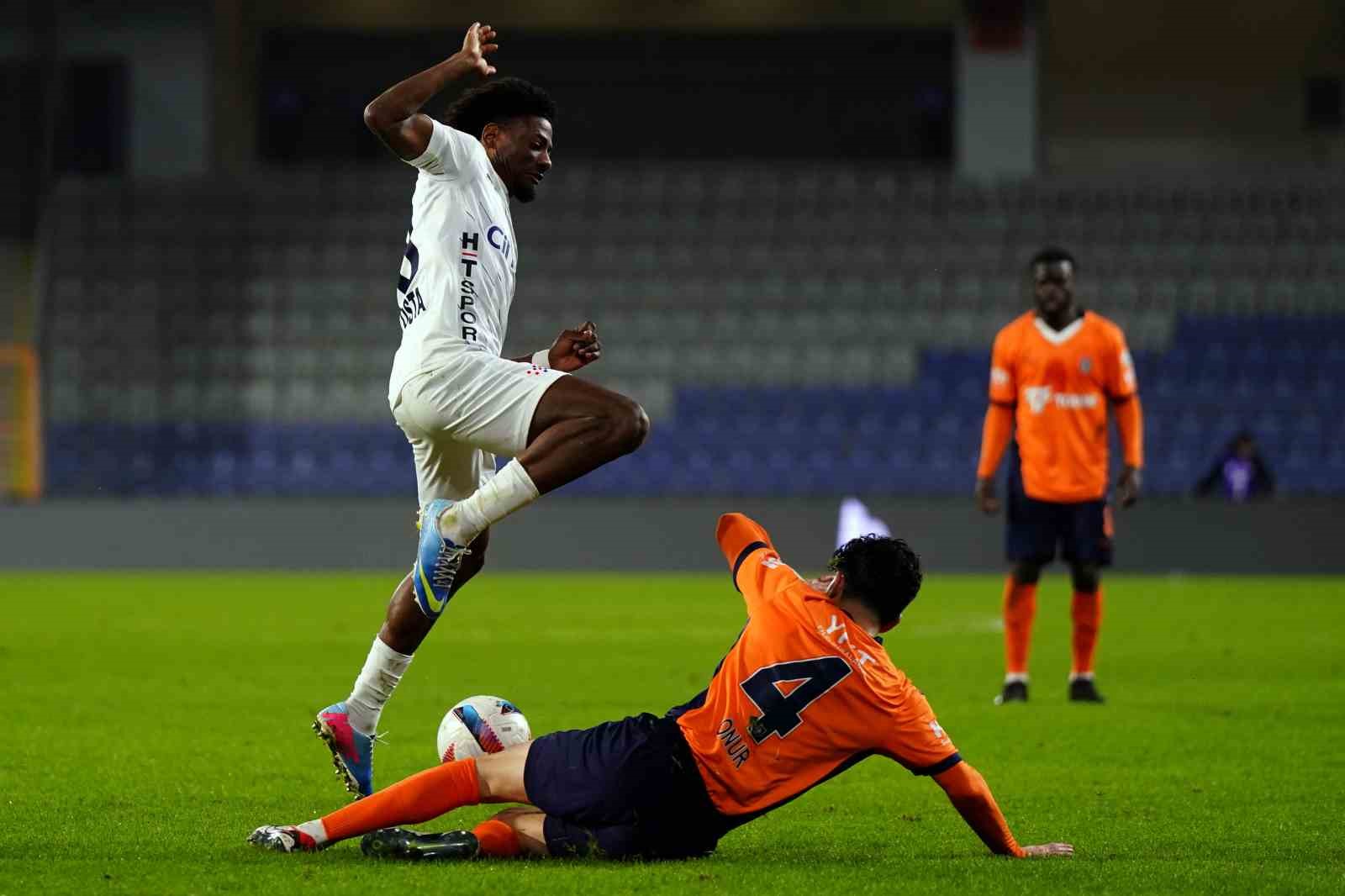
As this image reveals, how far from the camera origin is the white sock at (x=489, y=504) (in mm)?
5516

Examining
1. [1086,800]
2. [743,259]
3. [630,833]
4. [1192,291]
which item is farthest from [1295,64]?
[630,833]

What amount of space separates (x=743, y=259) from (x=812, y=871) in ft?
66.6

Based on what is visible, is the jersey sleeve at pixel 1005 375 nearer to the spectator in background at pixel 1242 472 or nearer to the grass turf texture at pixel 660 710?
the grass turf texture at pixel 660 710

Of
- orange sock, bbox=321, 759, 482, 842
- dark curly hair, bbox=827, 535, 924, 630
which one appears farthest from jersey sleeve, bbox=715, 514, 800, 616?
orange sock, bbox=321, 759, 482, 842

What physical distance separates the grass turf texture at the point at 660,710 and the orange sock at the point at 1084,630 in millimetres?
254

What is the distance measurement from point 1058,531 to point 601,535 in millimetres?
11329

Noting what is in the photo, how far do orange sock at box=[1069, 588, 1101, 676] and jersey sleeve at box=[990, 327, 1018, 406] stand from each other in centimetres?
106

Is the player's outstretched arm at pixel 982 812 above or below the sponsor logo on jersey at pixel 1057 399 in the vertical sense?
below

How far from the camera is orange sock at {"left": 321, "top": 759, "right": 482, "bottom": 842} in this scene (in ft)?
16.2

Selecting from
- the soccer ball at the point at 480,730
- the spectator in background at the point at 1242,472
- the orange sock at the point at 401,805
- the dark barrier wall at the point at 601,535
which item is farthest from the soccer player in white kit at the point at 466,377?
the spectator in background at the point at 1242,472

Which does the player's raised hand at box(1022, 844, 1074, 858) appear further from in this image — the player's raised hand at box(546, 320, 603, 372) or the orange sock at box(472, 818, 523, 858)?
the player's raised hand at box(546, 320, 603, 372)

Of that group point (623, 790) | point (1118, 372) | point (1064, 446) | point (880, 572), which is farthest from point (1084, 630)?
point (623, 790)

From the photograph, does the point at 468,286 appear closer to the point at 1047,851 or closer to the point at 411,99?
the point at 411,99

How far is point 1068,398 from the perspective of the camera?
9852mm
